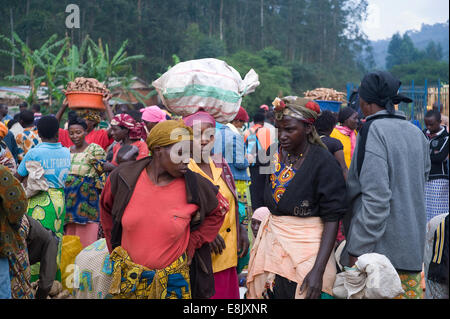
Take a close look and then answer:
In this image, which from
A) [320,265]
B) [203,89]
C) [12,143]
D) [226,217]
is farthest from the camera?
[12,143]

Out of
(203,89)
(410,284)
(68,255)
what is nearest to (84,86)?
(68,255)

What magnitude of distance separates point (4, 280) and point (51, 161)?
9.87 feet

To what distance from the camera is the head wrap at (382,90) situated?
3.13 m

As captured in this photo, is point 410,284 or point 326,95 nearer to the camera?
point 410,284

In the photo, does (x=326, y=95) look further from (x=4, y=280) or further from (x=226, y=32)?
(x=226, y=32)

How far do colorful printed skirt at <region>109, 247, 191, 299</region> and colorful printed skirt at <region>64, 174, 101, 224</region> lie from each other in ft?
10.2

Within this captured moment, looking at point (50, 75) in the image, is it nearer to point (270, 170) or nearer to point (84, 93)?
point (84, 93)

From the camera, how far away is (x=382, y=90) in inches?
124

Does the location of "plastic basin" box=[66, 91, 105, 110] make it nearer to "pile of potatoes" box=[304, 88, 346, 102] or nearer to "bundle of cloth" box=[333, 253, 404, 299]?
"pile of potatoes" box=[304, 88, 346, 102]

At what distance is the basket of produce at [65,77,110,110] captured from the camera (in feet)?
22.9

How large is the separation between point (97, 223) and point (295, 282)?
11.7ft

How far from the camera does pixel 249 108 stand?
106ft

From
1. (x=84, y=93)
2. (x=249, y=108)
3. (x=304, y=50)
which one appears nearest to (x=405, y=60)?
(x=304, y=50)

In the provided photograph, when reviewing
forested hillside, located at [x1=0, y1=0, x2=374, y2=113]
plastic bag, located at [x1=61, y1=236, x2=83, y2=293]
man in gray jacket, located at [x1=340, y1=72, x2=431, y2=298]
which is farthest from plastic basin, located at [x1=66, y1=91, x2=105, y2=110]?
Answer: forested hillside, located at [x1=0, y1=0, x2=374, y2=113]
